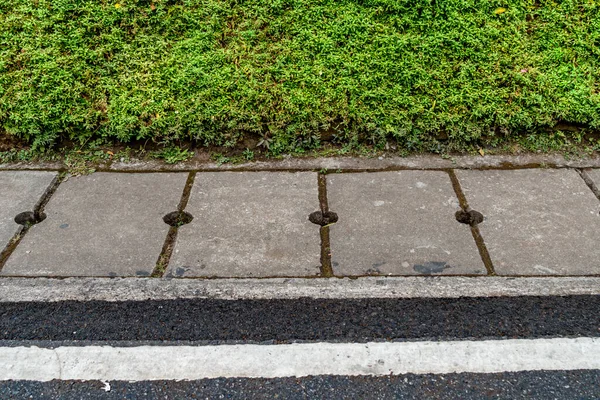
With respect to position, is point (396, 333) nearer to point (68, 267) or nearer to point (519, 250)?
point (519, 250)

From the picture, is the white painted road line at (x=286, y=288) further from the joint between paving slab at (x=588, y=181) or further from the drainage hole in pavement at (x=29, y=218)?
the joint between paving slab at (x=588, y=181)

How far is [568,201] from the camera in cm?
285

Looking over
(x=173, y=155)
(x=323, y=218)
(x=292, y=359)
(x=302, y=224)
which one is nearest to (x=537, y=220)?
(x=323, y=218)

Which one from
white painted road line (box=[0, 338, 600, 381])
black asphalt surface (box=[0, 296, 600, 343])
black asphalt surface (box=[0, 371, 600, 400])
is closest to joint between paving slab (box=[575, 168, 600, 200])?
black asphalt surface (box=[0, 296, 600, 343])

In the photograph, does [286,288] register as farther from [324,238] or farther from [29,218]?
[29,218]

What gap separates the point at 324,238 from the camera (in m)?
2.62

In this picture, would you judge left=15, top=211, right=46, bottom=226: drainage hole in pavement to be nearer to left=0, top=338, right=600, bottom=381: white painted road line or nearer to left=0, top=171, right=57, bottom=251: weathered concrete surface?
left=0, top=171, right=57, bottom=251: weathered concrete surface

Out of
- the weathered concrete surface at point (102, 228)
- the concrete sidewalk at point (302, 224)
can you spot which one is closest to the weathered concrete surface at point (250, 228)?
the concrete sidewalk at point (302, 224)

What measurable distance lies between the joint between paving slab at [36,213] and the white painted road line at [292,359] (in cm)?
62

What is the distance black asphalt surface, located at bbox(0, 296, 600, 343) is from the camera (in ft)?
6.93

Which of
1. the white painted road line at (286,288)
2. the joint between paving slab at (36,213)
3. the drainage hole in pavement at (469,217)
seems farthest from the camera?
the drainage hole in pavement at (469,217)

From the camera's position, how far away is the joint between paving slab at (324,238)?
2.43m

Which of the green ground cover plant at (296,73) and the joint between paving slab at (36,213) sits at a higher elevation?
the green ground cover plant at (296,73)

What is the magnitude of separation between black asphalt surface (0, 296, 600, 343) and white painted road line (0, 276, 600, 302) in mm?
33
